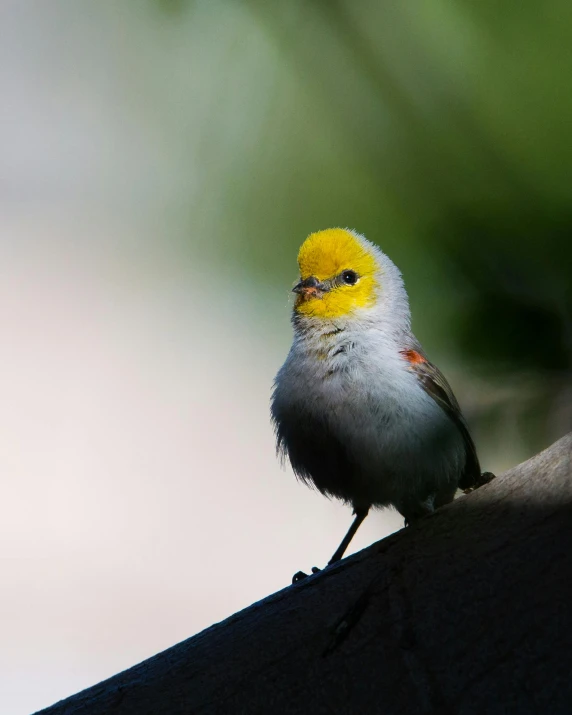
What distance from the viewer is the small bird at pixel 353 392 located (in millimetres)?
2229

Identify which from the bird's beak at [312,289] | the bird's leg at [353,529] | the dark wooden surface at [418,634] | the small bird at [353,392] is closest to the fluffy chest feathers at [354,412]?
the small bird at [353,392]

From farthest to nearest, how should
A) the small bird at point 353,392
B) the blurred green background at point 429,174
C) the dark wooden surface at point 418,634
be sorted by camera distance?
the small bird at point 353,392 < the dark wooden surface at point 418,634 < the blurred green background at point 429,174

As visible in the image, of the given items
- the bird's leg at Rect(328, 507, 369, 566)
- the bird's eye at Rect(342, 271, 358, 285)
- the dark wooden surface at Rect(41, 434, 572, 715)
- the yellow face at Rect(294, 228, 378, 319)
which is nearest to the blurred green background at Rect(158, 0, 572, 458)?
the dark wooden surface at Rect(41, 434, 572, 715)

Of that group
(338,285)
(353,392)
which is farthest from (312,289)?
(353,392)

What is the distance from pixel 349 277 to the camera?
2.49 metres

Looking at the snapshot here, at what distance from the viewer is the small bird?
2.23 meters

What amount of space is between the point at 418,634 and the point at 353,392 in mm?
1269

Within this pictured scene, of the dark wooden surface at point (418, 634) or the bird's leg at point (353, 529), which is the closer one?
the dark wooden surface at point (418, 634)

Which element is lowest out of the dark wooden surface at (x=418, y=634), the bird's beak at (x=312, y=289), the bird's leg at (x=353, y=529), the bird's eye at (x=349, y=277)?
the dark wooden surface at (x=418, y=634)

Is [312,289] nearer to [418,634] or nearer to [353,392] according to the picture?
[353,392]

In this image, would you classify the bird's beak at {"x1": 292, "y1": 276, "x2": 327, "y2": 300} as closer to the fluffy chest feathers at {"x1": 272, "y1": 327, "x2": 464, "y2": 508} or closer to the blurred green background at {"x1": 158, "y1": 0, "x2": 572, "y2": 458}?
the fluffy chest feathers at {"x1": 272, "y1": 327, "x2": 464, "y2": 508}

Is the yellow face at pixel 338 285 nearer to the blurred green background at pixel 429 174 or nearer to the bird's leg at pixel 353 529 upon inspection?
the bird's leg at pixel 353 529

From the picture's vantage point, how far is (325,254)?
224 cm

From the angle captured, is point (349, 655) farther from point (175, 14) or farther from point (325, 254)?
point (325, 254)
